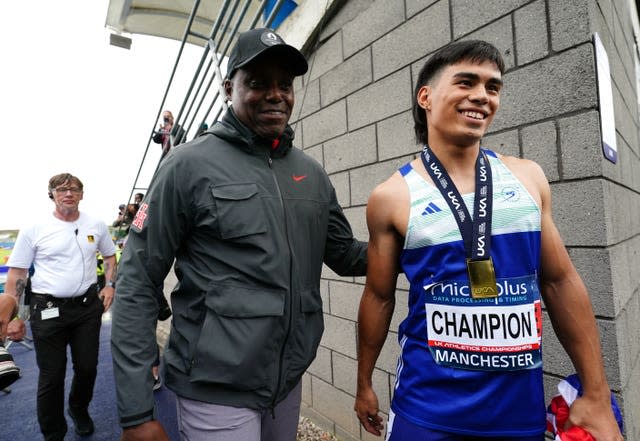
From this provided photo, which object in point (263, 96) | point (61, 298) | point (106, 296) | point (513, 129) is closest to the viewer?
point (263, 96)

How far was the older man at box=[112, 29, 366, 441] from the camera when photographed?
129cm

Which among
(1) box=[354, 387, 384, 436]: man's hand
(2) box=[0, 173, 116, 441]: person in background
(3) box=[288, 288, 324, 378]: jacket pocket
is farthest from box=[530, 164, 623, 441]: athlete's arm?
(2) box=[0, 173, 116, 441]: person in background

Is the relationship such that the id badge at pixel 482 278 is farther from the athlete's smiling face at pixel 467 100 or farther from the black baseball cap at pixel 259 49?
the black baseball cap at pixel 259 49

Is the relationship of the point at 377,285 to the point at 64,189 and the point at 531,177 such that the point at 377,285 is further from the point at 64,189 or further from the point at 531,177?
the point at 64,189

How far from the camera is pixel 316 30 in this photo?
3.01 meters

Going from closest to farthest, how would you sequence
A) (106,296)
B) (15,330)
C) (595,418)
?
1. (595,418)
2. (15,330)
3. (106,296)

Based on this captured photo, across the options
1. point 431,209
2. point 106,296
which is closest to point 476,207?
point 431,209

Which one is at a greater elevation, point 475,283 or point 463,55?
point 463,55

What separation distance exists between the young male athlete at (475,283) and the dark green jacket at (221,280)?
0.37 meters

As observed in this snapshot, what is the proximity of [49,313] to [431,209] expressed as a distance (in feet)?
10.3

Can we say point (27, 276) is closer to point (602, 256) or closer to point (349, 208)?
point (349, 208)

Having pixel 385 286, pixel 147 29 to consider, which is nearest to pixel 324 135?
pixel 385 286

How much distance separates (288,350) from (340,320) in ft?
5.06

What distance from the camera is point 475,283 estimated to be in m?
1.16
